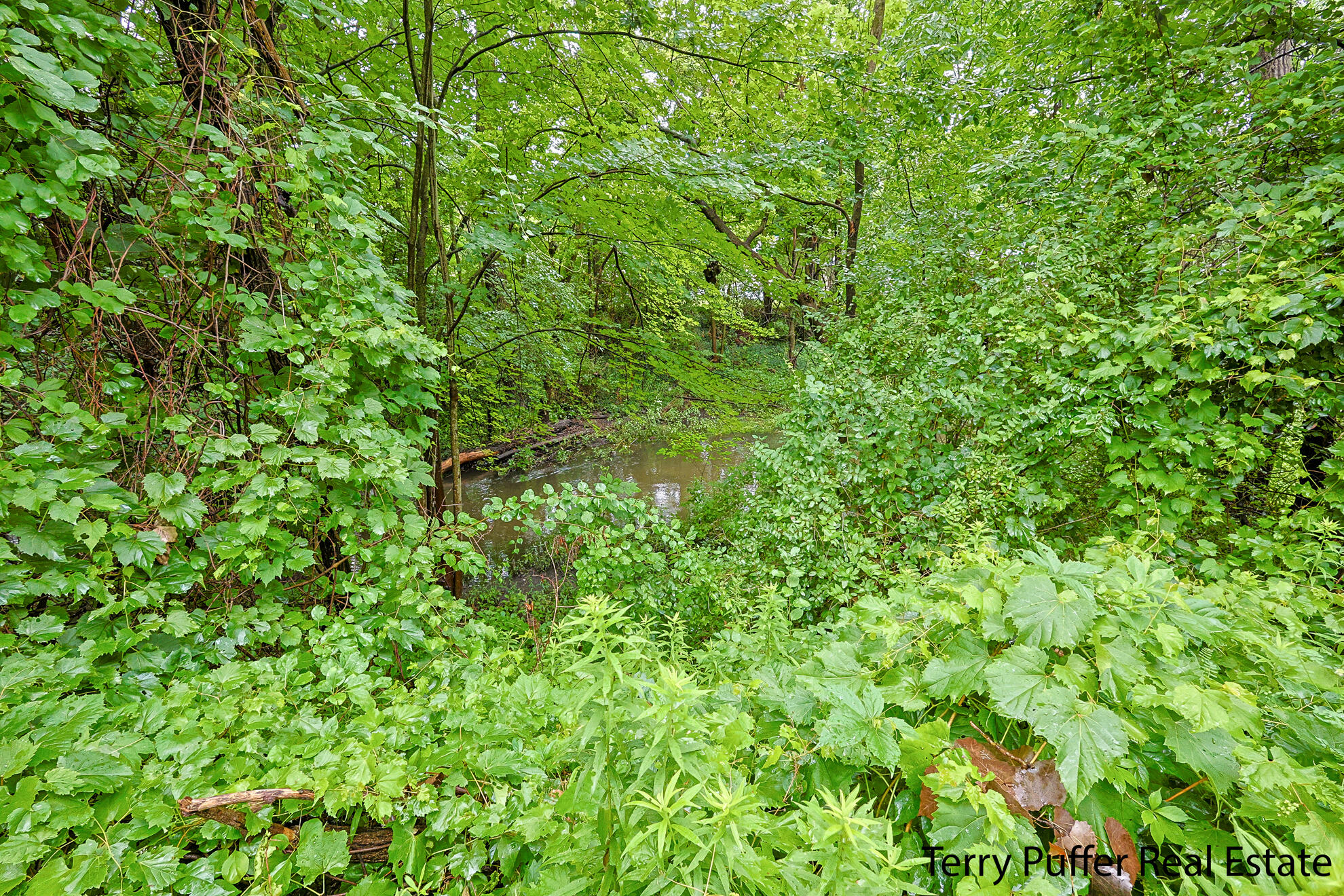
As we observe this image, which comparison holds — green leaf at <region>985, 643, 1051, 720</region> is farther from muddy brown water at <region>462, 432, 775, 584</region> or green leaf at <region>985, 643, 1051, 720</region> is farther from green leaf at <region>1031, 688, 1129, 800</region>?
muddy brown water at <region>462, 432, 775, 584</region>

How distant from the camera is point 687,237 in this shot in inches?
177

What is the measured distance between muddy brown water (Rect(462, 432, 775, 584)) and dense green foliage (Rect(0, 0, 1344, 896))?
2.84m

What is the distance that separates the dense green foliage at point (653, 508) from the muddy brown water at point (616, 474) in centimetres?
284

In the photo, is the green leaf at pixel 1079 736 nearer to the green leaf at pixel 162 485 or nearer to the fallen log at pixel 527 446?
the green leaf at pixel 162 485

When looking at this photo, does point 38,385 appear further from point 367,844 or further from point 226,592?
point 367,844

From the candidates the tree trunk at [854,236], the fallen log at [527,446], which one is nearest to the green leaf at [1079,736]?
the tree trunk at [854,236]

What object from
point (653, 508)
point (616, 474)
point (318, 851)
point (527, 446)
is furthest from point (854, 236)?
point (318, 851)

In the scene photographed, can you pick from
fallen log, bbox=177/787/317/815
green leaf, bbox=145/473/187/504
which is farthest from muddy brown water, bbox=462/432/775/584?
fallen log, bbox=177/787/317/815

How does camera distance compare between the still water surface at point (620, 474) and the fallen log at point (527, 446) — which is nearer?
the fallen log at point (527, 446)

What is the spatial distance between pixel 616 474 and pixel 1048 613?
8.56 meters

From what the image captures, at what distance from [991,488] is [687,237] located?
3346 millimetres

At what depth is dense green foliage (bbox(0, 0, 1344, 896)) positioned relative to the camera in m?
0.95

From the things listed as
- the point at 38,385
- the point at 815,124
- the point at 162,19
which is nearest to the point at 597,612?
the point at 38,385

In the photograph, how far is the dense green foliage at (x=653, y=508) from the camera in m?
0.95
